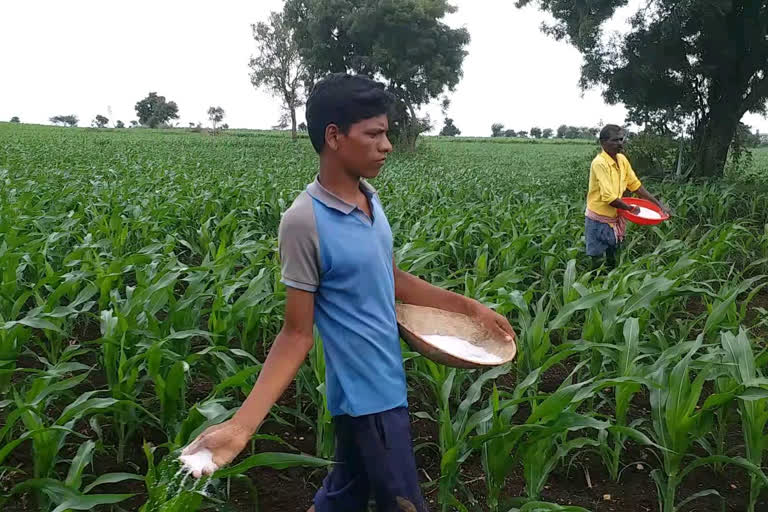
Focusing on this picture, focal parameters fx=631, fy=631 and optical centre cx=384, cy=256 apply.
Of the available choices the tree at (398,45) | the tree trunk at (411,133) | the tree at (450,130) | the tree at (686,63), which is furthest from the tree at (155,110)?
the tree at (686,63)

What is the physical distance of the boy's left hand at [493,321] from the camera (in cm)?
167

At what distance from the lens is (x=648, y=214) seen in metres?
4.47

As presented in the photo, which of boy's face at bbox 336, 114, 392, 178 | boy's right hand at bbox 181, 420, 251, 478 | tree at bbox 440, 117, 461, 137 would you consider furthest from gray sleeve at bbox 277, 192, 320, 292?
tree at bbox 440, 117, 461, 137

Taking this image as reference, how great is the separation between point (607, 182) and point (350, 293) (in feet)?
10.9

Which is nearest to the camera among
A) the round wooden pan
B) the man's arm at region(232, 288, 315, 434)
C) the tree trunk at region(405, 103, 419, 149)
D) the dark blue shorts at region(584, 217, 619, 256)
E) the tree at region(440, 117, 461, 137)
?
the man's arm at region(232, 288, 315, 434)

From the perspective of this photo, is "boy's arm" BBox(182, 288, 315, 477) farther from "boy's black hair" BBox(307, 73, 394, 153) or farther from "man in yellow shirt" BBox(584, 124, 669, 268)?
"man in yellow shirt" BBox(584, 124, 669, 268)

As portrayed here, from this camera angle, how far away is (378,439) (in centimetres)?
149

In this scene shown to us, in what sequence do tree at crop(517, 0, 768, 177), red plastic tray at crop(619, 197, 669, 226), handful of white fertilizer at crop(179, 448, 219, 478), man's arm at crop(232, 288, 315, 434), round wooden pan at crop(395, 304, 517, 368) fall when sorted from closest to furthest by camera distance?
handful of white fertilizer at crop(179, 448, 219, 478)
man's arm at crop(232, 288, 315, 434)
round wooden pan at crop(395, 304, 517, 368)
red plastic tray at crop(619, 197, 669, 226)
tree at crop(517, 0, 768, 177)

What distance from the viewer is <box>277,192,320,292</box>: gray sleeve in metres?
1.39

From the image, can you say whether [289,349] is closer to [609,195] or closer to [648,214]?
[609,195]

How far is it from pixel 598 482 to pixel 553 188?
8.58 m

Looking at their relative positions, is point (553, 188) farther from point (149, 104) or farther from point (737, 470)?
point (149, 104)

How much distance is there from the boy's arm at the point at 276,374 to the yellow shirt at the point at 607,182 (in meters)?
3.38

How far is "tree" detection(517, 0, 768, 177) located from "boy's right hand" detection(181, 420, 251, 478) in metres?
9.50
